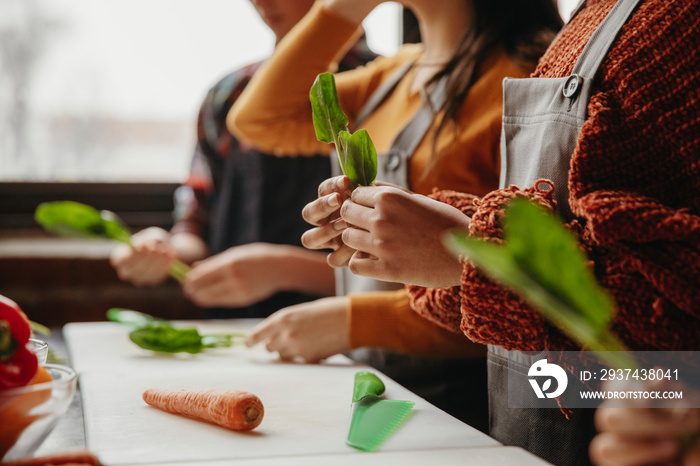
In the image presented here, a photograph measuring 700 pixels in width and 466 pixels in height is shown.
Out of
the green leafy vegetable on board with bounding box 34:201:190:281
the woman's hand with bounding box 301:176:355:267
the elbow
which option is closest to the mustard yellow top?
the elbow

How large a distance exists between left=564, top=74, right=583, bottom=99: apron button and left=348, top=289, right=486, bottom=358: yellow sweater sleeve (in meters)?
0.41

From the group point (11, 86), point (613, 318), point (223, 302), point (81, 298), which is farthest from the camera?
point (11, 86)

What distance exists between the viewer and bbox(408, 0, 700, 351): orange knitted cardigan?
1.65 ft

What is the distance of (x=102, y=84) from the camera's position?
227cm

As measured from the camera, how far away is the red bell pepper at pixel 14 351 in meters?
0.49

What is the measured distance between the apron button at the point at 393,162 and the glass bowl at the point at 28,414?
0.58m

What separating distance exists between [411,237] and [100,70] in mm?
1895

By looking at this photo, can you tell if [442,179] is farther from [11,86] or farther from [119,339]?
[11,86]

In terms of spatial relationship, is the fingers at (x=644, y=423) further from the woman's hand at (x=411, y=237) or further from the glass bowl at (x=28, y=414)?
the glass bowl at (x=28, y=414)

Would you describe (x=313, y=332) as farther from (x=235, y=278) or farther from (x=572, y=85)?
(x=572, y=85)

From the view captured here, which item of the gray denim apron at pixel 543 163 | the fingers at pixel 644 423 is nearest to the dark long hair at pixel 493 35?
the gray denim apron at pixel 543 163

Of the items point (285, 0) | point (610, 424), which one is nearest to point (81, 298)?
point (285, 0)

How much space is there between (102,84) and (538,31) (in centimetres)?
169

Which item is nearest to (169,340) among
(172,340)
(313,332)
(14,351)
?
(172,340)
